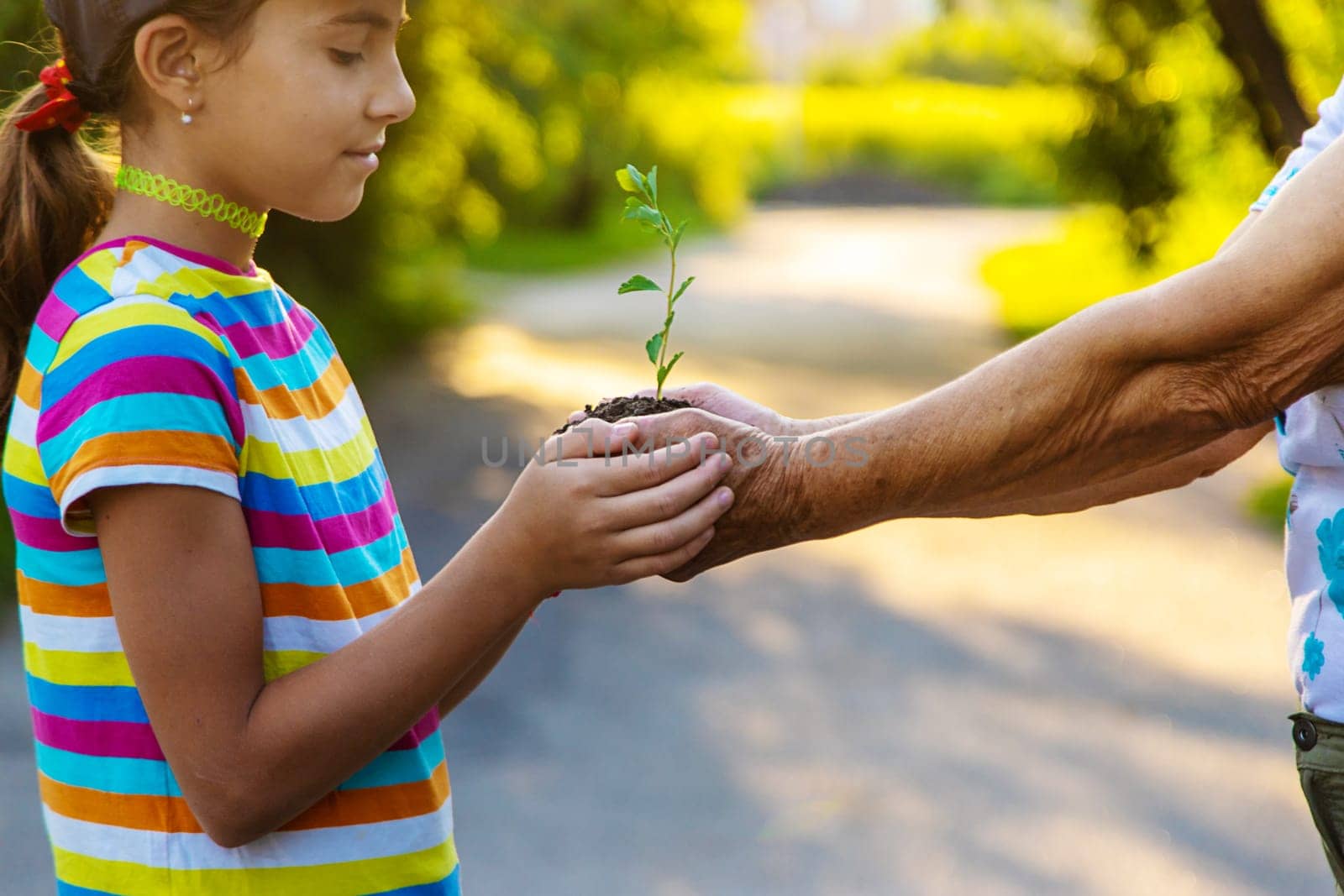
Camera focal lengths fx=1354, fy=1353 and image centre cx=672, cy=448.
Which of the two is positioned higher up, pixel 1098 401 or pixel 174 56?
pixel 174 56

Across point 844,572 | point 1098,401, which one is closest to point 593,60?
point 844,572

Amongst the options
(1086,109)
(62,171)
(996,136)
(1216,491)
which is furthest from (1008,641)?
(996,136)

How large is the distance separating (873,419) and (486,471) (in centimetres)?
741

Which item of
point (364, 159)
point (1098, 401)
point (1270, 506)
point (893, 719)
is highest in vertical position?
point (1270, 506)

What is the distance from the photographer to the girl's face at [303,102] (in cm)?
154

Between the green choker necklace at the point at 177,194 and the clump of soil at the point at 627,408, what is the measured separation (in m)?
0.52

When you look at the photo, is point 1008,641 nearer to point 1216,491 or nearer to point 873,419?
point 1216,491

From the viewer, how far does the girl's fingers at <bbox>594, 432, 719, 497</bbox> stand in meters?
1.56

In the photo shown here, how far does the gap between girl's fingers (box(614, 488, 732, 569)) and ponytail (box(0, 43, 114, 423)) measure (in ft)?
2.76

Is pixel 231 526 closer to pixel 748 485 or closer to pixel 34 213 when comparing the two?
pixel 34 213

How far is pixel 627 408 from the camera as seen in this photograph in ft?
6.23

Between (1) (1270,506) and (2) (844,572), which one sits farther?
(1) (1270,506)

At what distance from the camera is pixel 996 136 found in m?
38.7

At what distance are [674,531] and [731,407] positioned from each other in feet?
1.72
